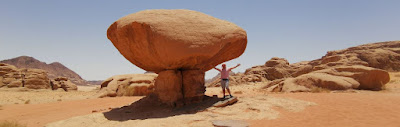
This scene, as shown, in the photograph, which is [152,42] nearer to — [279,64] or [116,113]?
[116,113]

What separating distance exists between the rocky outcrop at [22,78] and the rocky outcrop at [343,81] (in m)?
24.4

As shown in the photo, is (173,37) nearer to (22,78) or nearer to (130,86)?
(130,86)

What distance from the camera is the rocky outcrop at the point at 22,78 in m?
23.3

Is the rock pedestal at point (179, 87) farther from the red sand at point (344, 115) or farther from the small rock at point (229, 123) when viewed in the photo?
the red sand at point (344, 115)

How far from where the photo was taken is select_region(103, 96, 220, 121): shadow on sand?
698 cm

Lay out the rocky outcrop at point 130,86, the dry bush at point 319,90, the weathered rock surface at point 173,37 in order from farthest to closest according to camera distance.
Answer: the rocky outcrop at point 130,86, the dry bush at point 319,90, the weathered rock surface at point 173,37

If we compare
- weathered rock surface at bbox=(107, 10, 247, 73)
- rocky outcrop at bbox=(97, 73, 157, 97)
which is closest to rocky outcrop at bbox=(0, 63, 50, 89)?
rocky outcrop at bbox=(97, 73, 157, 97)

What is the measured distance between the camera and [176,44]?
6.58 metres

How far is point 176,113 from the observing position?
22.7 feet

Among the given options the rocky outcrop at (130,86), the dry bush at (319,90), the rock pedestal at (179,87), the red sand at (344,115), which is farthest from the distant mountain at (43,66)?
the red sand at (344,115)

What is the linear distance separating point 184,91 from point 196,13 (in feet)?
8.78

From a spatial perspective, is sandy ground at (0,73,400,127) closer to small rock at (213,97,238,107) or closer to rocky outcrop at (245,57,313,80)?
small rock at (213,97,238,107)

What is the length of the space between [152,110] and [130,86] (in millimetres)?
7181

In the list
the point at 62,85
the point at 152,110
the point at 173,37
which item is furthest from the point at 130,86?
the point at 62,85
